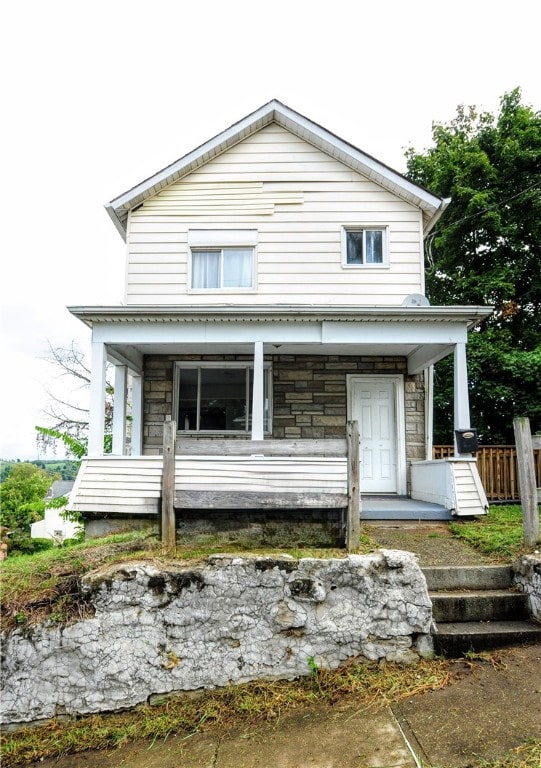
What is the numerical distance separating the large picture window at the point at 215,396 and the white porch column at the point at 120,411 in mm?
998

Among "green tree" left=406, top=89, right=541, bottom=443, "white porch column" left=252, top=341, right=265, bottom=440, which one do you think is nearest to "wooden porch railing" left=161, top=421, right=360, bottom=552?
"white porch column" left=252, top=341, right=265, bottom=440

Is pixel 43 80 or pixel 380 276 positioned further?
pixel 380 276

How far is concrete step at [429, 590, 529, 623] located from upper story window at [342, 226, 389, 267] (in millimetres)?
6492

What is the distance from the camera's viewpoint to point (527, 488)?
4645mm

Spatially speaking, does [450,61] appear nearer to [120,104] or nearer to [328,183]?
[328,183]

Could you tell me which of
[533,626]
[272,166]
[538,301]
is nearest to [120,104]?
[272,166]

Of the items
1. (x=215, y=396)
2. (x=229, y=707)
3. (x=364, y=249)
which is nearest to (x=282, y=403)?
(x=215, y=396)

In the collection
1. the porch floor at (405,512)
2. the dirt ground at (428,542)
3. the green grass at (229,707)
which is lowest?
the green grass at (229,707)

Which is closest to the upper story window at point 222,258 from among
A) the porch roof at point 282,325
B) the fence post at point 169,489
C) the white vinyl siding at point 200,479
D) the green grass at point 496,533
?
the porch roof at point 282,325

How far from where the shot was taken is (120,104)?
12000 millimetres

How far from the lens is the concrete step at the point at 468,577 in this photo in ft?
14.7

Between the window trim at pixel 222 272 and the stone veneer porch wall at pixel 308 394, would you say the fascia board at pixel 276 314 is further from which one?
the window trim at pixel 222 272

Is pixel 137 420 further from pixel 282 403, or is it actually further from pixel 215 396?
pixel 282 403

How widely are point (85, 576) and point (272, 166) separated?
832 centimetres
